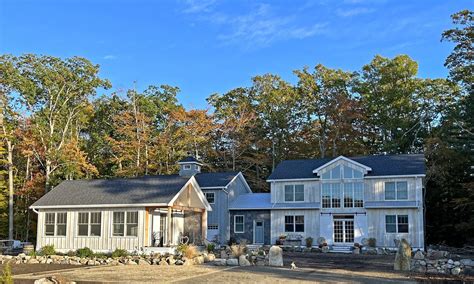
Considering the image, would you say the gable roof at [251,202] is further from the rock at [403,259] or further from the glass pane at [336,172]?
the rock at [403,259]

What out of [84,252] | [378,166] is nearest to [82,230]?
[84,252]

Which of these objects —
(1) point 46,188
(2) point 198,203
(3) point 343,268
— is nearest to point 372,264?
(3) point 343,268

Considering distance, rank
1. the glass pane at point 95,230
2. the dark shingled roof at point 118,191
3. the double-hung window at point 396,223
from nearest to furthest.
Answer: the dark shingled roof at point 118,191 < the glass pane at point 95,230 < the double-hung window at point 396,223

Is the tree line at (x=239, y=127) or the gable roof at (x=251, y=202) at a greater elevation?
the tree line at (x=239, y=127)

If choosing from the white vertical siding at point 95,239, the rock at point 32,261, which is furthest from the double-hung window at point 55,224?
the rock at point 32,261

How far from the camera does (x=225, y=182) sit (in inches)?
1499

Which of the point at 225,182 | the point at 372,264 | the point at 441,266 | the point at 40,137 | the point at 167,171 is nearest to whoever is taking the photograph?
the point at 441,266

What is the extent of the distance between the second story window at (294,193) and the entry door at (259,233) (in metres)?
2.77

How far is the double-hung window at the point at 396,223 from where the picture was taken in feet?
105

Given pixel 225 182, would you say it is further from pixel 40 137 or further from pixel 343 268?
pixel 343 268

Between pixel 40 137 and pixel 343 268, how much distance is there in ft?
95.7

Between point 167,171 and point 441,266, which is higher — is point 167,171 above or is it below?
above

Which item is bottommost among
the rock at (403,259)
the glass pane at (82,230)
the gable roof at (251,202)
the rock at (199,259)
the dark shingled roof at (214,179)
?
the rock at (199,259)

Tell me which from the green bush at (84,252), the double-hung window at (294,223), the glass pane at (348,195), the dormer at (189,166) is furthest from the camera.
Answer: the dormer at (189,166)
